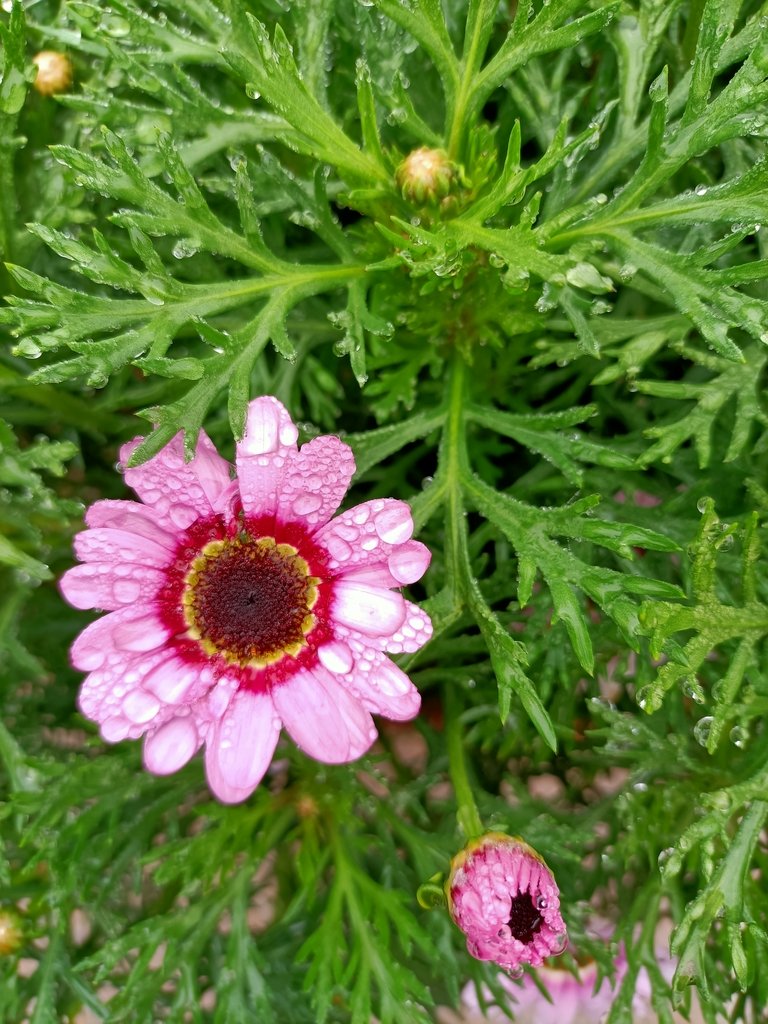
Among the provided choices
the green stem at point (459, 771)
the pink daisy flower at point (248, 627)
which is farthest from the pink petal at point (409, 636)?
the green stem at point (459, 771)

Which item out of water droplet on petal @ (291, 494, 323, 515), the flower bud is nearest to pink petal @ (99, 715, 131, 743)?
water droplet on petal @ (291, 494, 323, 515)

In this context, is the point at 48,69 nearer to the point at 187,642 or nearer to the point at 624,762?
the point at 187,642

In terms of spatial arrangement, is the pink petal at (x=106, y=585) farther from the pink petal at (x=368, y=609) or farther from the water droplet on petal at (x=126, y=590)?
the pink petal at (x=368, y=609)

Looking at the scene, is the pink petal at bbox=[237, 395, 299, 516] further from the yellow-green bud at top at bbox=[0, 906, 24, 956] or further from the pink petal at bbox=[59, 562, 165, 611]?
the yellow-green bud at top at bbox=[0, 906, 24, 956]

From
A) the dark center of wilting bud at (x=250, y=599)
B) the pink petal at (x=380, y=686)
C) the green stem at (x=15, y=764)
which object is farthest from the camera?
the green stem at (x=15, y=764)

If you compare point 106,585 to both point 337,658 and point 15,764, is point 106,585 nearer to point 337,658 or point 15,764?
point 337,658

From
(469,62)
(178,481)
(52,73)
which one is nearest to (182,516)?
(178,481)
